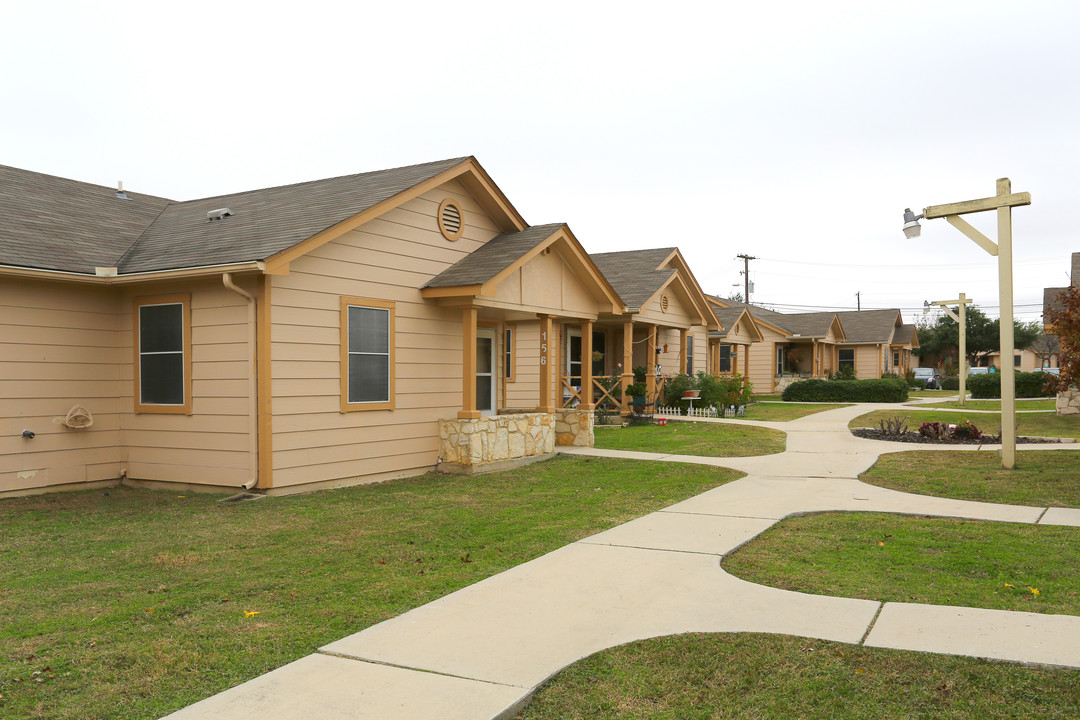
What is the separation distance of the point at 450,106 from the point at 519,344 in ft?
20.9

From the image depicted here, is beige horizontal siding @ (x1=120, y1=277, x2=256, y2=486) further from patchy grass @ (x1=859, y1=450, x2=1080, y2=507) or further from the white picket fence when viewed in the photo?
the white picket fence

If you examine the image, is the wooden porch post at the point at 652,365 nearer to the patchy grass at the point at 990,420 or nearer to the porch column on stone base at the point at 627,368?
the porch column on stone base at the point at 627,368

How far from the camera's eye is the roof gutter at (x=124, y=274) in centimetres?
971

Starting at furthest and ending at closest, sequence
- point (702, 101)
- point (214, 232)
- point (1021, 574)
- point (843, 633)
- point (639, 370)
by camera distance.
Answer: point (639, 370), point (702, 101), point (214, 232), point (1021, 574), point (843, 633)

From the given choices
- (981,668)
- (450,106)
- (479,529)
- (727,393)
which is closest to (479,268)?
(479,529)

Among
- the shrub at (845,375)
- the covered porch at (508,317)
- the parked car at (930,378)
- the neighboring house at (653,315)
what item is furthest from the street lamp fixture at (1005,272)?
the parked car at (930,378)

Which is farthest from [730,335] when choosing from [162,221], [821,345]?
[162,221]

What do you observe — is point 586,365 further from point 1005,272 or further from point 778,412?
point 778,412

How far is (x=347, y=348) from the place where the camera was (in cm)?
1128

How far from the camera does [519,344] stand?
21.4 meters

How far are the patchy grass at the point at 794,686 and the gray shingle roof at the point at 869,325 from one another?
4420 centimetres

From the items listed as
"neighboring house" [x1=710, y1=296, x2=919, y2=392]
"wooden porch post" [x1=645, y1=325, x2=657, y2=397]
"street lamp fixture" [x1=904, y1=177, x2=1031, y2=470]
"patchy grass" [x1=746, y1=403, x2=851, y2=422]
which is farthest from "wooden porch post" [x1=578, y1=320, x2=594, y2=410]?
"neighboring house" [x1=710, y1=296, x2=919, y2=392]

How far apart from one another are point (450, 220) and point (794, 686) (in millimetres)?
10499

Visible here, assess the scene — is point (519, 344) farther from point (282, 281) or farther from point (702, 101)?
A: point (282, 281)
